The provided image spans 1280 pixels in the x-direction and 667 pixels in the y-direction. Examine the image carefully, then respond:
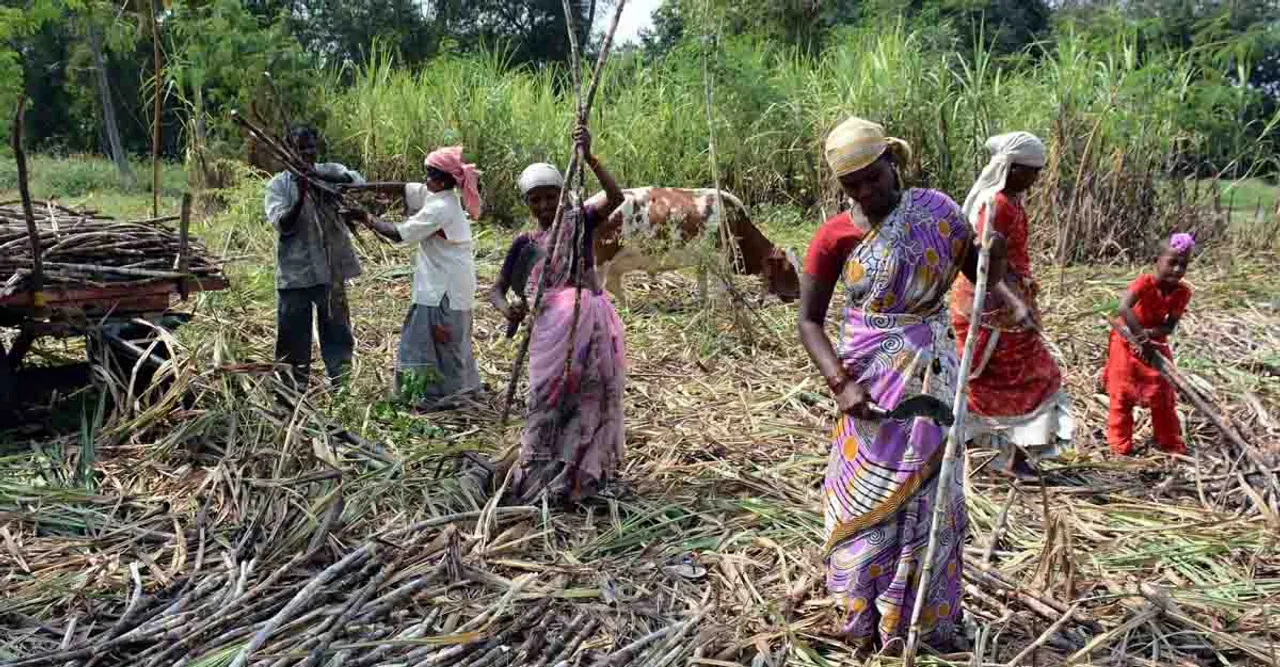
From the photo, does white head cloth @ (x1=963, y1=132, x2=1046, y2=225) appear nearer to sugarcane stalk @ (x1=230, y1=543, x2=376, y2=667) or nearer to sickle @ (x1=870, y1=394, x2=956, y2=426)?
sickle @ (x1=870, y1=394, x2=956, y2=426)

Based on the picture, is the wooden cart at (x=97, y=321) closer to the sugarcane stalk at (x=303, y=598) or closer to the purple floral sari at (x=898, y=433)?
the sugarcane stalk at (x=303, y=598)

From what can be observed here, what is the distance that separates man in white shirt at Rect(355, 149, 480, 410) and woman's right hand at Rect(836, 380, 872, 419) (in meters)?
2.67

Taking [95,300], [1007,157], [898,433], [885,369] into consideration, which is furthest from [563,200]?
[95,300]

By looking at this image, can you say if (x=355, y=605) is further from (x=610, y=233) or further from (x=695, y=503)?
(x=610, y=233)

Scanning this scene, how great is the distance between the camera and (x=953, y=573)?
2557mm

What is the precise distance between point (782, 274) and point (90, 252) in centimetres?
420

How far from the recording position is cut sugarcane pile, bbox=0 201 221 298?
4043 millimetres

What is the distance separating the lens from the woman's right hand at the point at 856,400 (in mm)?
2434

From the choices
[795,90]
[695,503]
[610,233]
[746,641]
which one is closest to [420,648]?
[746,641]

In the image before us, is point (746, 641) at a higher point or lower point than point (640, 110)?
lower

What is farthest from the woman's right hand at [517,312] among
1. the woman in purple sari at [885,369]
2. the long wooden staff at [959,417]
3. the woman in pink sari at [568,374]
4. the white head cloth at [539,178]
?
the long wooden staff at [959,417]

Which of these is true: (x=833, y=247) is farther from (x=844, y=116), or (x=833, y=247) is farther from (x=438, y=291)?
(x=844, y=116)

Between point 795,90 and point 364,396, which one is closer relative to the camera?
point 364,396

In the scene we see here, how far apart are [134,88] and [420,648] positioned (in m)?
25.4
